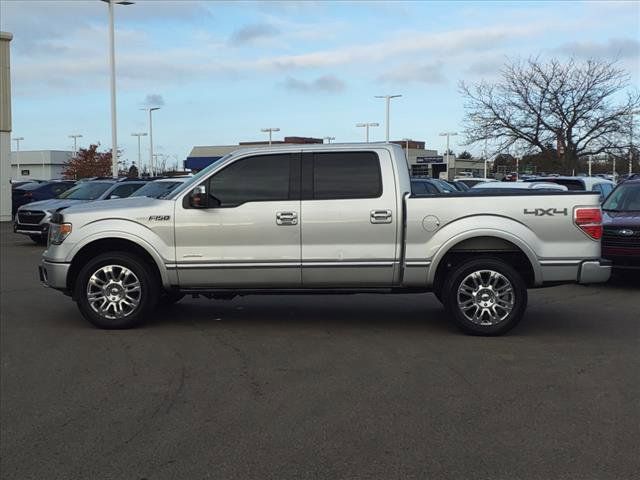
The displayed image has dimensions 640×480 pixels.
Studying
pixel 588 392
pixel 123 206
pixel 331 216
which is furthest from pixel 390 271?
pixel 123 206

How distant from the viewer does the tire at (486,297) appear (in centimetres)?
699

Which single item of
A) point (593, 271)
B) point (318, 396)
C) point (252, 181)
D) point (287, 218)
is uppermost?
point (252, 181)

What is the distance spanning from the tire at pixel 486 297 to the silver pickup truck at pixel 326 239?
1 centimetres

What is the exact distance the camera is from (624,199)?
460 inches

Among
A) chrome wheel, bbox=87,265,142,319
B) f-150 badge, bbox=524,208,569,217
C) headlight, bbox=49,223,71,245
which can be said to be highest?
f-150 badge, bbox=524,208,569,217

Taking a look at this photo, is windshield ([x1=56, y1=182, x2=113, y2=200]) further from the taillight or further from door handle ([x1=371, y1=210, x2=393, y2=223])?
the taillight

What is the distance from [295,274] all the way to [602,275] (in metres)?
3.19

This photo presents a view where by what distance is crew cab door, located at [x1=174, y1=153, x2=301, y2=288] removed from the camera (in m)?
7.08

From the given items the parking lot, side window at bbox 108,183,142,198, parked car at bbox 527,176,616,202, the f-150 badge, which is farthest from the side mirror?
parked car at bbox 527,176,616,202

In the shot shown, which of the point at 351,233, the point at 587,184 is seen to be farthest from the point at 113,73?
the point at 351,233

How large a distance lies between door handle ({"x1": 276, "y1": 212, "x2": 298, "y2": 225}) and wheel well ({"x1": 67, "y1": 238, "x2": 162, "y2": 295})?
4.93 feet

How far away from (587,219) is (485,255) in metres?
1.08

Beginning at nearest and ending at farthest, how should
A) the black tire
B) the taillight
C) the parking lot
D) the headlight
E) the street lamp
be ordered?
the parking lot → the taillight → the headlight → the black tire → the street lamp

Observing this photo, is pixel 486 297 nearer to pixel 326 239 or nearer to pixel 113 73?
pixel 326 239
